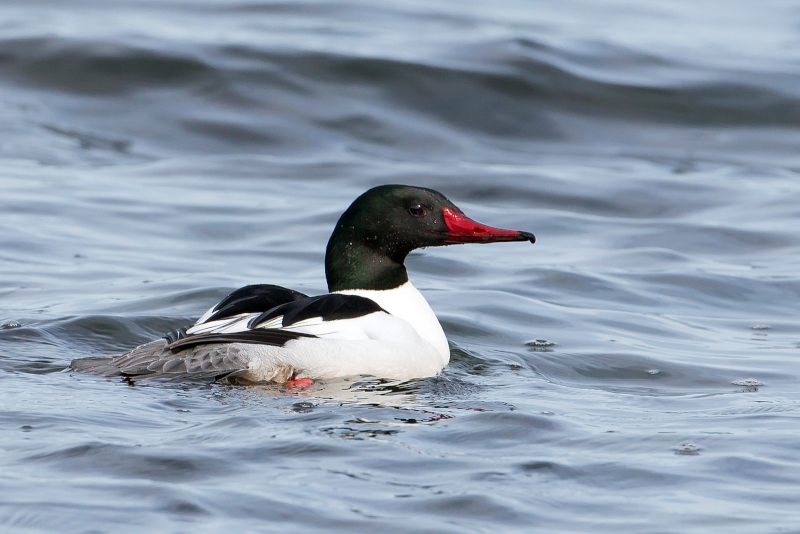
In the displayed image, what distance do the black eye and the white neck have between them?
15.3 inches

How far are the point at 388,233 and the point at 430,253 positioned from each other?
3.35 metres

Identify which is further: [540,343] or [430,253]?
[430,253]

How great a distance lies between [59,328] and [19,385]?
1.43 meters

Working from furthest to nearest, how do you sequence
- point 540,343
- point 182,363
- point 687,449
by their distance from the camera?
point 540,343
point 182,363
point 687,449

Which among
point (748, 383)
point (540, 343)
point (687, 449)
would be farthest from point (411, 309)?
point (687, 449)

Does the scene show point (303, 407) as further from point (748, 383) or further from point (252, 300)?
point (748, 383)

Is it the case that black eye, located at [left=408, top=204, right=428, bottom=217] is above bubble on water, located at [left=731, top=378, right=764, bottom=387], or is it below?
above

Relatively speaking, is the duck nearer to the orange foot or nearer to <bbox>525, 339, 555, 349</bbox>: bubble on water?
the orange foot

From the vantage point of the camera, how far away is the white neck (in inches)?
244

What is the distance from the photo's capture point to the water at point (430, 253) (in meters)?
4.21

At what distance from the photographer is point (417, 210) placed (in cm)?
626

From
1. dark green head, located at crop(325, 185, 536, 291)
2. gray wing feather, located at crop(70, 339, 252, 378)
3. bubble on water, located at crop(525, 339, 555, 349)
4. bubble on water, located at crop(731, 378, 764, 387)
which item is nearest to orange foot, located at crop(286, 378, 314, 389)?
gray wing feather, located at crop(70, 339, 252, 378)

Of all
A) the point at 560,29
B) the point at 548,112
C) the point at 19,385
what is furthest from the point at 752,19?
the point at 19,385

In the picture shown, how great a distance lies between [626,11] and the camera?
1938 cm
